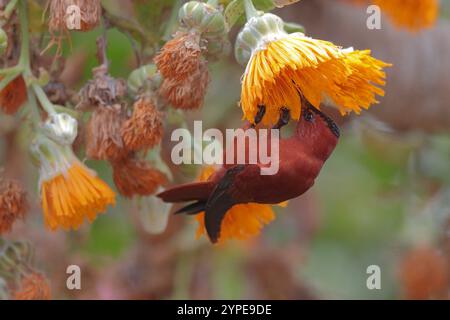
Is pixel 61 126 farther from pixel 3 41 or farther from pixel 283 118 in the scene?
pixel 283 118

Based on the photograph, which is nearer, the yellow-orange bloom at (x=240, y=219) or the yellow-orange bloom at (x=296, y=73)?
the yellow-orange bloom at (x=296, y=73)

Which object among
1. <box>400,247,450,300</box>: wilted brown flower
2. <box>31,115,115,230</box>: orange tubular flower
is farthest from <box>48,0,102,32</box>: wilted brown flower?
<box>400,247,450,300</box>: wilted brown flower

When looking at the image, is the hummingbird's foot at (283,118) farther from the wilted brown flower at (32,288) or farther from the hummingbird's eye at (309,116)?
the wilted brown flower at (32,288)

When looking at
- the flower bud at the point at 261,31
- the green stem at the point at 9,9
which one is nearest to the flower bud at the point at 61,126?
the green stem at the point at 9,9
